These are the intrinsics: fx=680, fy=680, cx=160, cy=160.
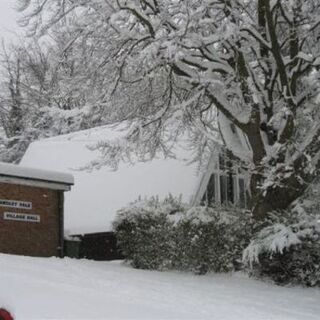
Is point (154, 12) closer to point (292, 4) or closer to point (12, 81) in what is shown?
point (292, 4)

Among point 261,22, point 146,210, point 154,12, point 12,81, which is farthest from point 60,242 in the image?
point 12,81

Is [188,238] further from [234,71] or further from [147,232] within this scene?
[234,71]

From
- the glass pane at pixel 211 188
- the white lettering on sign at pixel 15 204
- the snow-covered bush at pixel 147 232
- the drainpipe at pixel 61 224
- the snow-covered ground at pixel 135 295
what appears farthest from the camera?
the glass pane at pixel 211 188

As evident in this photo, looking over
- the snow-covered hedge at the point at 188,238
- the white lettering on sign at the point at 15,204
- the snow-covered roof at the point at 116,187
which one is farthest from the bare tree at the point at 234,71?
the snow-covered roof at the point at 116,187

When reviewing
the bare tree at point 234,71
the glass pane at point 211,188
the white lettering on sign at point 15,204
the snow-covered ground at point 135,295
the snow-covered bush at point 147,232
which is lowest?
the snow-covered ground at point 135,295

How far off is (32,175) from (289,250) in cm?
597

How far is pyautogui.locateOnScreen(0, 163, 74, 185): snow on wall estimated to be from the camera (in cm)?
1501

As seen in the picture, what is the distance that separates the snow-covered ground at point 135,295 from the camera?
7.58 meters

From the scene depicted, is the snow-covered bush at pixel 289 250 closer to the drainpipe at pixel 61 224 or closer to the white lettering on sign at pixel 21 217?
the drainpipe at pixel 61 224

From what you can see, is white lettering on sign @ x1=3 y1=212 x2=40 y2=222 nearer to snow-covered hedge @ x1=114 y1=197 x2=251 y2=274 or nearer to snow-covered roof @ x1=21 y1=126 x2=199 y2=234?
snow-covered hedge @ x1=114 y1=197 x2=251 y2=274

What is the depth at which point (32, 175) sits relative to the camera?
15.5 meters

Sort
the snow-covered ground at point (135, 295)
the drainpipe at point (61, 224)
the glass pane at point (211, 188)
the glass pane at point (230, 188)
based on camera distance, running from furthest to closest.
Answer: the glass pane at point (230, 188) → the glass pane at point (211, 188) → the drainpipe at point (61, 224) → the snow-covered ground at point (135, 295)

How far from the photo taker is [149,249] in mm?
15312

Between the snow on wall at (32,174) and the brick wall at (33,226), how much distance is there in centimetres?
28
